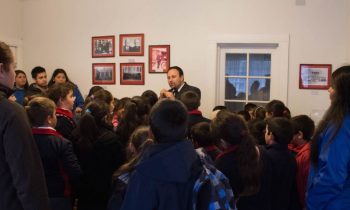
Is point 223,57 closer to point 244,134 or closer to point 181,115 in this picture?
point 244,134

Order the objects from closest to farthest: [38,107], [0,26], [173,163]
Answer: [173,163] → [38,107] → [0,26]

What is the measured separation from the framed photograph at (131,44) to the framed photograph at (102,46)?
0.17 m

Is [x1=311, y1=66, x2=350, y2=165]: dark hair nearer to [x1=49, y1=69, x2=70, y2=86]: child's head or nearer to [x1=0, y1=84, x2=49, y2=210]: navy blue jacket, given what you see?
[x1=0, y1=84, x2=49, y2=210]: navy blue jacket

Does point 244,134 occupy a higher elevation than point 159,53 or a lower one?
lower

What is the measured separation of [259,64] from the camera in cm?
541

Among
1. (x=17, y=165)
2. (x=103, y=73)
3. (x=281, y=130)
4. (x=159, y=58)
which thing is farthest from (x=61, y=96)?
(x=103, y=73)

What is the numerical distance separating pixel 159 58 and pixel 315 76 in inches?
86.6

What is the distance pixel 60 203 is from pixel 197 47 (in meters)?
3.45

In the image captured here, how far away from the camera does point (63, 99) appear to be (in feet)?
9.89

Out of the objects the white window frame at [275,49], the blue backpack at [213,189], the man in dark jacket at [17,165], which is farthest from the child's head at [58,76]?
the blue backpack at [213,189]

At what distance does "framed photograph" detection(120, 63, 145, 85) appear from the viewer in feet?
18.7

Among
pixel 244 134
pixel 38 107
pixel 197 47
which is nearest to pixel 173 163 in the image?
pixel 244 134

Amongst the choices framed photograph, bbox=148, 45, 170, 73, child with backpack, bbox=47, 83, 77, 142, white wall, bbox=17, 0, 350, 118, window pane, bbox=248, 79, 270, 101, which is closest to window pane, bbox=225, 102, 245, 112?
window pane, bbox=248, 79, 270, 101

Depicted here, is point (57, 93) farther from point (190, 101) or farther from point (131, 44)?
point (131, 44)
